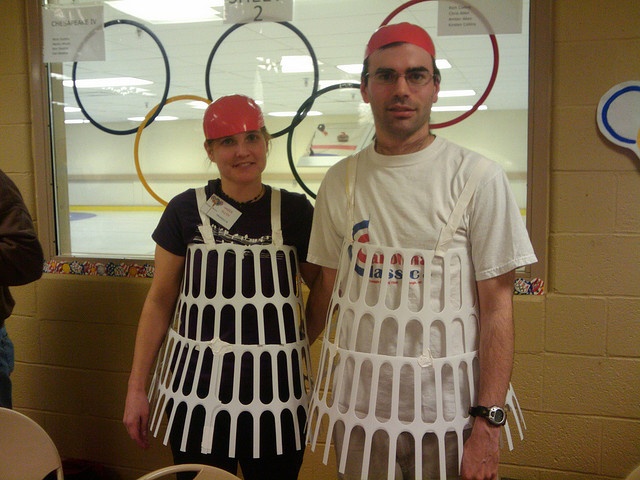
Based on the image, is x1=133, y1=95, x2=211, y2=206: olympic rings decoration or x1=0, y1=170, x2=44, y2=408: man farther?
x1=133, y1=95, x2=211, y2=206: olympic rings decoration

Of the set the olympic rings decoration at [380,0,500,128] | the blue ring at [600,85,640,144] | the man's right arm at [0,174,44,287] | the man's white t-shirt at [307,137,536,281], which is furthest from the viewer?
the olympic rings decoration at [380,0,500,128]

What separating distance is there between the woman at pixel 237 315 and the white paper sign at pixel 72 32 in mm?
1202

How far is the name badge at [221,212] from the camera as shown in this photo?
151 centimetres

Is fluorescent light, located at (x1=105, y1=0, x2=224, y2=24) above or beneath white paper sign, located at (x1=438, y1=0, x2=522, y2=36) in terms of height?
above

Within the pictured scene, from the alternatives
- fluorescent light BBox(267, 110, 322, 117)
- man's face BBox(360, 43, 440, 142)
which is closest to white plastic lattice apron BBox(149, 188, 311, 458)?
man's face BBox(360, 43, 440, 142)

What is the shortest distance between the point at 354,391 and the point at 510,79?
133 cm

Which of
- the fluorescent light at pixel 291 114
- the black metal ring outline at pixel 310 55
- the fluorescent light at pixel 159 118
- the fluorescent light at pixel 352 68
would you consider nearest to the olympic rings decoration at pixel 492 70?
the fluorescent light at pixel 352 68

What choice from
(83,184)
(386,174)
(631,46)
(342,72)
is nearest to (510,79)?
(631,46)

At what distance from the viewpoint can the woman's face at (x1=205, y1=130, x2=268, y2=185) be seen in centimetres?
150

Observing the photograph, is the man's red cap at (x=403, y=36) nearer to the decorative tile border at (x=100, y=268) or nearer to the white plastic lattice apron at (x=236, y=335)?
the white plastic lattice apron at (x=236, y=335)

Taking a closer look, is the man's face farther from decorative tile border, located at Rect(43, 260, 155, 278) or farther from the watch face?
decorative tile border, located at Rect(43, 260, 155, 278)

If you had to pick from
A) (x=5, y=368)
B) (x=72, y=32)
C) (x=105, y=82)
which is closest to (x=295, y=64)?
(x=105, y=82)

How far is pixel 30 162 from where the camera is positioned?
246 centimetres

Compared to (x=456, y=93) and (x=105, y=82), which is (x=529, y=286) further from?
(x=105, y=82)
